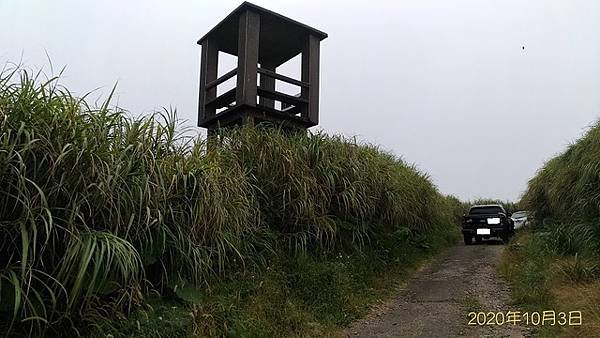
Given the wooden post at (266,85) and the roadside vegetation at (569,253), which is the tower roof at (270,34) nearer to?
the wooden post at (266,85)

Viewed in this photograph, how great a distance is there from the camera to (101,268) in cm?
350

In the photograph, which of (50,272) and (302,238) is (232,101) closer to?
(302,238)

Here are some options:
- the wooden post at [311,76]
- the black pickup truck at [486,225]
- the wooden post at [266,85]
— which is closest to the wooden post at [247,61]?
the wooden post at [266,85]

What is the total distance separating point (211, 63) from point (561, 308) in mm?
6882

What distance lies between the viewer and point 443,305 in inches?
243

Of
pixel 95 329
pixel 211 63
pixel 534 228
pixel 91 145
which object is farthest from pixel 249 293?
pixel 534 228

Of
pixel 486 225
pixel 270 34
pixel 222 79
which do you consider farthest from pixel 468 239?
pixel 222 79

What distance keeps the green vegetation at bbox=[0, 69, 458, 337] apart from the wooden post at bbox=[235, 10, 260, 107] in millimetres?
1146

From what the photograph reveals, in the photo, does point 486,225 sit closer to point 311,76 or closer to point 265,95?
point 311,76

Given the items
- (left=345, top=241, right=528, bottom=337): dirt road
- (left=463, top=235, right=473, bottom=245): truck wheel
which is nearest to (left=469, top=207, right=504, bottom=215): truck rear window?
(left=463, top=235, right=473, bottom=245): truck wheel

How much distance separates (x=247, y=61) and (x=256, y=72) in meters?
0.23

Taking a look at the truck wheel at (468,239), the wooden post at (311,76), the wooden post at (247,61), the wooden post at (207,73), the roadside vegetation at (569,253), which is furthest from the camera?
the truck wheel at (468,239)

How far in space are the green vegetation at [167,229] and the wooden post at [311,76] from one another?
1362 mm

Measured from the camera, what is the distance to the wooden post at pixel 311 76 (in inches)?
345
